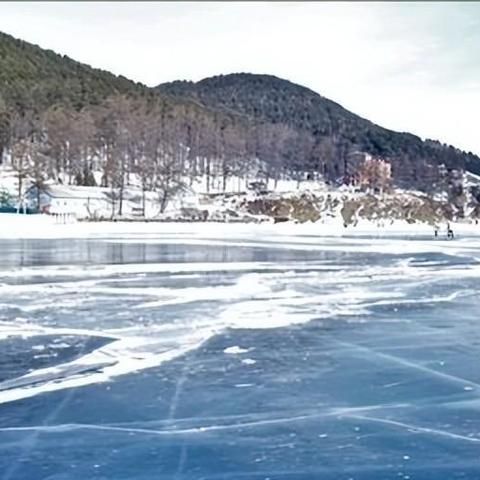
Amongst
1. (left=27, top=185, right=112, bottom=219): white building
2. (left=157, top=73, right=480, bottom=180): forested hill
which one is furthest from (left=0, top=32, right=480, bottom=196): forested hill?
(left=27, top=185, right=112, bottom=219): white building

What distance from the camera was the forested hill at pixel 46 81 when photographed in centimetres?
8975

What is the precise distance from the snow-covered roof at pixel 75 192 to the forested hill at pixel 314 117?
55.2 meters

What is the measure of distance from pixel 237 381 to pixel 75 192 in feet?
179

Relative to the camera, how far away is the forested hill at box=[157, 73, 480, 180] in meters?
141

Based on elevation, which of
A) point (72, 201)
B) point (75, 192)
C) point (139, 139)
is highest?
point (139, 139)

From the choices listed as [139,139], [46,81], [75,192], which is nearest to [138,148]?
[139,139]

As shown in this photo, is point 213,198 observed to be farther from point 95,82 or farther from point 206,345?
point 206,345

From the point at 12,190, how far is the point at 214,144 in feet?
104

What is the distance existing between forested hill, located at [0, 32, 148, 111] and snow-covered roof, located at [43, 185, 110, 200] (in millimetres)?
25283

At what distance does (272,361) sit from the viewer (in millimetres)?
7871

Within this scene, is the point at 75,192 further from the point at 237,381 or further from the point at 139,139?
the point at 237,381

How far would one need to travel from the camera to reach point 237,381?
696 cm

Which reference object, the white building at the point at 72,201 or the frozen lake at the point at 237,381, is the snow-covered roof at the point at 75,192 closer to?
the white building at the point at 72,201

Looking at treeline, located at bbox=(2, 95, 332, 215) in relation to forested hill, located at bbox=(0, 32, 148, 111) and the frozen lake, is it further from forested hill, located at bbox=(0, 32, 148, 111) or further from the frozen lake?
the frozen lake
